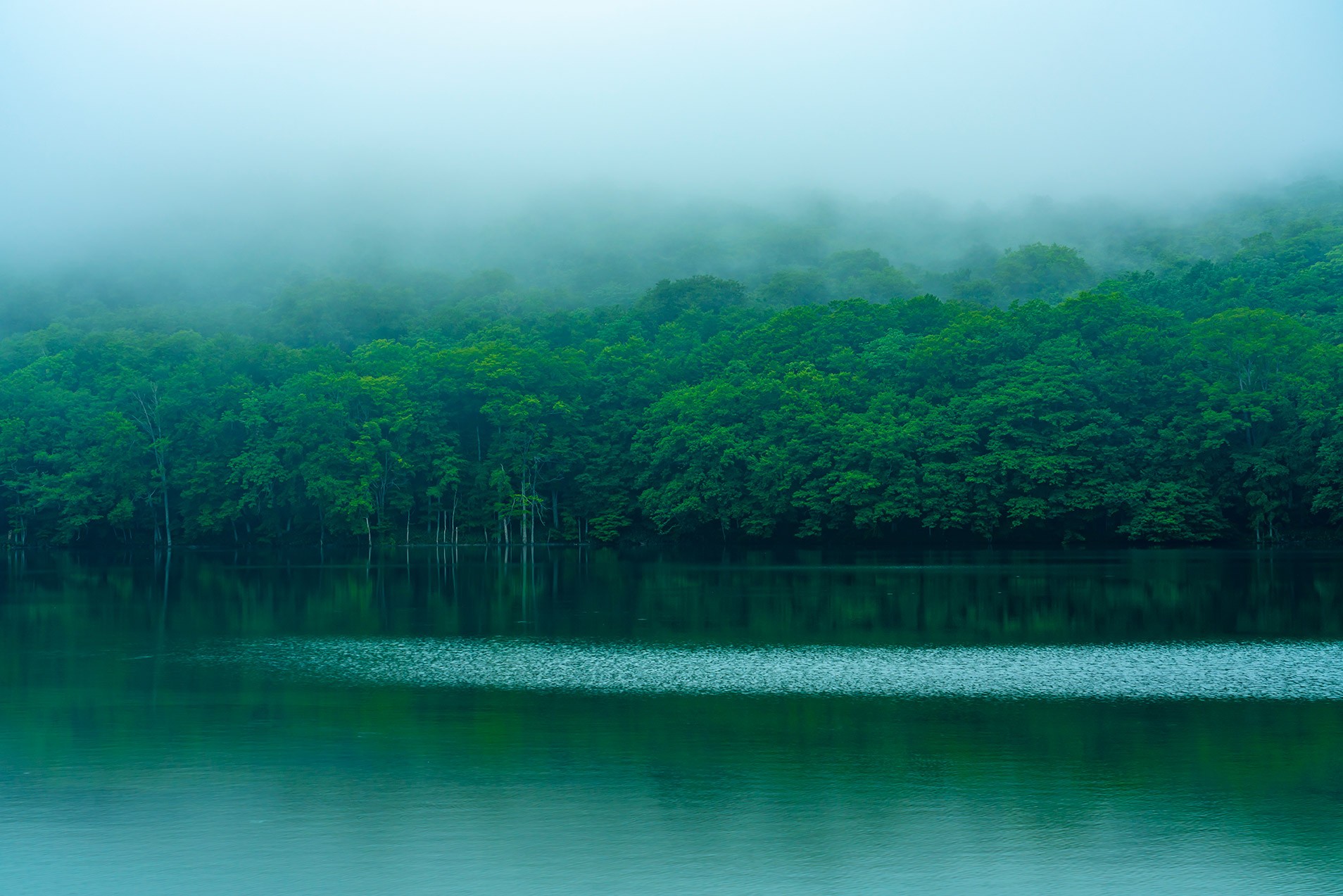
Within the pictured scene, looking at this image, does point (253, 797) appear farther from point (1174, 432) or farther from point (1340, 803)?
point (1174, 432)

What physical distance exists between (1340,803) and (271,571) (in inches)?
1594

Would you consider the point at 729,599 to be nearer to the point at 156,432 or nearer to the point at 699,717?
the point at 699,717

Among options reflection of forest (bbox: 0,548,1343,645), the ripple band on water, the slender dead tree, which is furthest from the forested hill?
the ripple band on water

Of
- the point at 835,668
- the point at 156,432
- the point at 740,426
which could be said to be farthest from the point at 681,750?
the point at 156,432

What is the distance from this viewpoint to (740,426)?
200ft

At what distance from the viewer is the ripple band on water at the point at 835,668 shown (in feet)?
57.8

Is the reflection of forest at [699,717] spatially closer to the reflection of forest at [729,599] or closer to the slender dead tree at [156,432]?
the reflection of forest at [729,599]

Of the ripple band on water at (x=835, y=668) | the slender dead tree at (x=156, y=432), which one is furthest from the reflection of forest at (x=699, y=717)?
the slender dead tree at (x=156, y=432)

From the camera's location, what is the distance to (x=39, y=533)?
229 ft

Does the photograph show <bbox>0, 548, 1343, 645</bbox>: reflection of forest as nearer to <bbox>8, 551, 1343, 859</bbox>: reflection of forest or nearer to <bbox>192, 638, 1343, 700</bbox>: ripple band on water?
<bbox>8, 551, 1343, 859</bbox>: reflection of forest

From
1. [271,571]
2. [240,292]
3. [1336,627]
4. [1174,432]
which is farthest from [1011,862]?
[240,292]

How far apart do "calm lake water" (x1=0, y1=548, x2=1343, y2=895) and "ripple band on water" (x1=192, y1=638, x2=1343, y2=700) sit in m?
0.10

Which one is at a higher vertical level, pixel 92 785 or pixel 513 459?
pixel 513 459

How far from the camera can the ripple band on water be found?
17.6 meters
